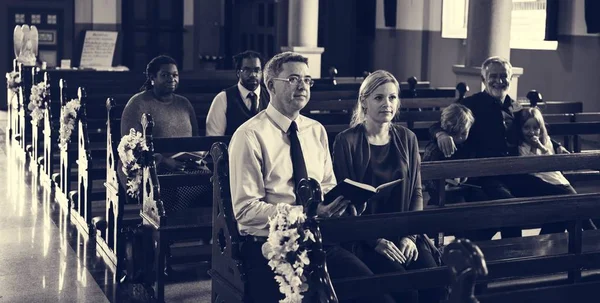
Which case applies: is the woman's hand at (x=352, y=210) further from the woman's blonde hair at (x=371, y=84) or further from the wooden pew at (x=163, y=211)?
the wooden pew at (x=163, y=211)

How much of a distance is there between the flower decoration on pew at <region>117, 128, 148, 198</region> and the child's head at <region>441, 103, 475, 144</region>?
1.72 meters

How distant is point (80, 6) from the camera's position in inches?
616

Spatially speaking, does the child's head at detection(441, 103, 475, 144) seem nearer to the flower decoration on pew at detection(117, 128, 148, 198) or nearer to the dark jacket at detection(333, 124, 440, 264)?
the dark jacket at detection(333, 124, 440, 264)

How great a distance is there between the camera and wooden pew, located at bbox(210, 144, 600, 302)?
3.31 meters

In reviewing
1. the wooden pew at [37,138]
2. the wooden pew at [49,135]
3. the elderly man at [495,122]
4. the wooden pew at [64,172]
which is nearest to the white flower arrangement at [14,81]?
the wooden pew at [37,138]

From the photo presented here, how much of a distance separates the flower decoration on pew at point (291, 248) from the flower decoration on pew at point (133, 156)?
2.07 meters

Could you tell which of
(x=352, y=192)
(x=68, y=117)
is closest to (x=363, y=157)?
(x=352, y=192)

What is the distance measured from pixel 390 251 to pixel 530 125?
90.6 inches

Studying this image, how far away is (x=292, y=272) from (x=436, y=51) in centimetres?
1089

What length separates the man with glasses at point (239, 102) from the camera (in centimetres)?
580

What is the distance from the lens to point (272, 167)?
3.66 m

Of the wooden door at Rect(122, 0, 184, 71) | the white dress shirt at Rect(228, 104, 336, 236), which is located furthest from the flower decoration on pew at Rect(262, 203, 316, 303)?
the wooden door at Rect(122, 0, 184, 71)

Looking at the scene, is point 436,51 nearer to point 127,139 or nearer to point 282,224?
point 127,139

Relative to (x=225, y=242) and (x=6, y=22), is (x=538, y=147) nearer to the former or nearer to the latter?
(x=225, y=242)
